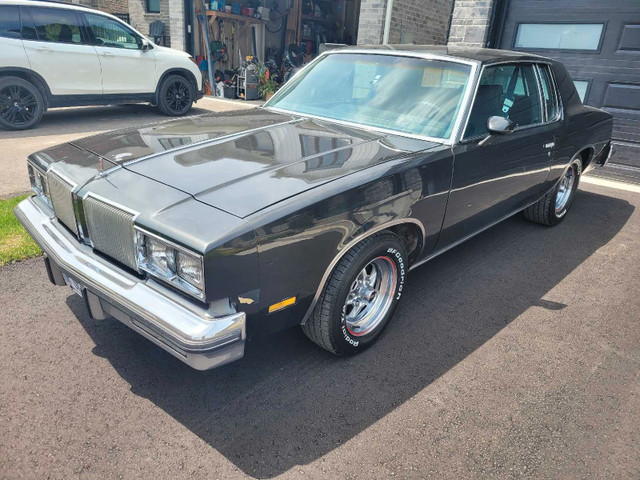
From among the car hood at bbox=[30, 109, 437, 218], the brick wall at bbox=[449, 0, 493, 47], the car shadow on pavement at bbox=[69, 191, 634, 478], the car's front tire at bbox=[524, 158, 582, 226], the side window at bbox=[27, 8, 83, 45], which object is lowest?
the car shadow on pavement at bbox=[69, 191, 634, 478]

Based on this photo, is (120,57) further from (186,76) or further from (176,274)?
(176,274)

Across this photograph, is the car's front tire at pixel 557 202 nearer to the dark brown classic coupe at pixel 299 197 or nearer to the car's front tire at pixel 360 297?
the dark brown classic coupe at pixel 299 197

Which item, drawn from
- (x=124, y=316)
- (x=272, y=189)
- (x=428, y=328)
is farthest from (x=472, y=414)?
(x=124, y=316)

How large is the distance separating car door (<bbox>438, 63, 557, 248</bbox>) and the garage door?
3.70 meters

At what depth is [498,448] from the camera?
7.30 ft

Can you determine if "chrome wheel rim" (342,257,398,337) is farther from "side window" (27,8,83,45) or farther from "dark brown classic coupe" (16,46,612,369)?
"side window" (27,8,83,45)

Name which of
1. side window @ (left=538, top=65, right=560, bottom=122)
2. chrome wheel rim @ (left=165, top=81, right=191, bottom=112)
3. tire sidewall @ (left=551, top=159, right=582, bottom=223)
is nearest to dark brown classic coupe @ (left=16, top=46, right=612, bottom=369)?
side window @ (left=538, top=65, right=560, bottom=122)

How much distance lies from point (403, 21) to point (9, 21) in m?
6.80

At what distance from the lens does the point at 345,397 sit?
2.48 meters

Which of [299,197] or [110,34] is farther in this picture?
[110,34]

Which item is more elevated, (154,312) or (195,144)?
(195,144)

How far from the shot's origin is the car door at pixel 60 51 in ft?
24.9

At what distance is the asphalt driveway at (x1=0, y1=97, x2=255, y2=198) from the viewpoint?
219 inches

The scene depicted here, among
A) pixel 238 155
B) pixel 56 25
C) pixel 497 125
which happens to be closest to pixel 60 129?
pixel 56 25
